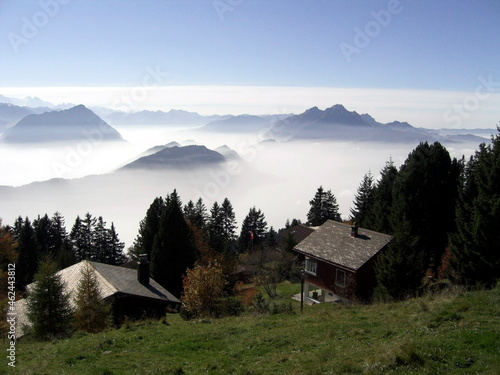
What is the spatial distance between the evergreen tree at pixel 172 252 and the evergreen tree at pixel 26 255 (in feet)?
86.7

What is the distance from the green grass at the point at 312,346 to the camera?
8344 millimetres

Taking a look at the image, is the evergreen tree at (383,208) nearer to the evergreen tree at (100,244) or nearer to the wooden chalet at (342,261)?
the wooden chalet at (342,261)

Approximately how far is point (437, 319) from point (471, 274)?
1107 centimetres

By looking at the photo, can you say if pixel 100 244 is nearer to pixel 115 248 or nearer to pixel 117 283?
pixel 115 248

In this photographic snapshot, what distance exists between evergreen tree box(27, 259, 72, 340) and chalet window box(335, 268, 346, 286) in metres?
18.2

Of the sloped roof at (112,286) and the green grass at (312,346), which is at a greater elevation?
the green grass at (312,346)

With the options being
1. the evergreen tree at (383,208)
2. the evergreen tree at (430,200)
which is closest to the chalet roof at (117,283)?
the evergreen tree at (430,200)

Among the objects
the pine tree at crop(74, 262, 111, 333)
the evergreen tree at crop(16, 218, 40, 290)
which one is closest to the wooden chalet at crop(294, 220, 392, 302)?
the pine tree at crop(74, 262, 111, 333)

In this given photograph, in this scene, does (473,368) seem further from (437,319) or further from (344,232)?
(344,232)

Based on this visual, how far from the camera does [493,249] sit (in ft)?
62.0

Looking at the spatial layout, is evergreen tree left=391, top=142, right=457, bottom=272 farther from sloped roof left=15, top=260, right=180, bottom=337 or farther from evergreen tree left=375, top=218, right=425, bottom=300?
sloped roof left=15, top=260, right=180, bottom=337

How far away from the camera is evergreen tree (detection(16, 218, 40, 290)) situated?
52.8 m

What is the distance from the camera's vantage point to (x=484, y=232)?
1911 centimetres

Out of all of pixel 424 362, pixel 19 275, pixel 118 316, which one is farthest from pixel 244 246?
pixel 424 362
